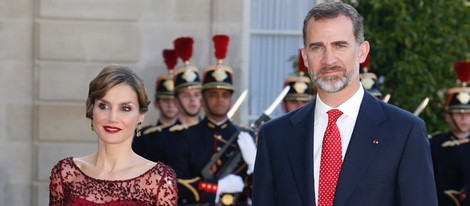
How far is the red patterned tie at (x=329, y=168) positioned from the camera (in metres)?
5.43

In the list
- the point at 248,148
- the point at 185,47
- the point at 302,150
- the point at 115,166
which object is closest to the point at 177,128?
the point at 248,148

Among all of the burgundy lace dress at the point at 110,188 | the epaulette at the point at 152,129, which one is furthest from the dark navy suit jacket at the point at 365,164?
the epaulette at the point at 152,129

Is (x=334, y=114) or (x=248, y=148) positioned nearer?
(x=334, y=114)

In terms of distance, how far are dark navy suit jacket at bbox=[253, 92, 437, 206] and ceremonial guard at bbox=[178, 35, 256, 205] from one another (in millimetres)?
4058

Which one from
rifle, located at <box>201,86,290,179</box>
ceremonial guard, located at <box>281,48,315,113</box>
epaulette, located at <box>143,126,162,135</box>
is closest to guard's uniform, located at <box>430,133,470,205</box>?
ceremonial guard, located at <box>281,48,315,113</box>

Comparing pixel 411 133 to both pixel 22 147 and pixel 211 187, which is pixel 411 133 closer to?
pixel 211 187

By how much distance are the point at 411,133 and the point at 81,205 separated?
4.52 ft

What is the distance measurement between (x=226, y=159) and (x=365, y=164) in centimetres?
456

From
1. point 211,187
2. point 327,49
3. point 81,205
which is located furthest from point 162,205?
point 211,187

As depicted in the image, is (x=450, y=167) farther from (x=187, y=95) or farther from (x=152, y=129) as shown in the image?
(x=152, y=129)

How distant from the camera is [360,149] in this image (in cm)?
543

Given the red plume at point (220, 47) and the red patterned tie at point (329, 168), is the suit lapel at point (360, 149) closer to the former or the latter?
the red patterned tie at point (329, 168)

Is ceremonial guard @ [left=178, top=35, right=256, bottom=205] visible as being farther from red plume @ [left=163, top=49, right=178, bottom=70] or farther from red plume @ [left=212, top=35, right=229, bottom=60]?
red plume @ [left=163, top=49, right=178, bottom=70]

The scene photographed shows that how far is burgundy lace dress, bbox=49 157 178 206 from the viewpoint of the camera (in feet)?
18.5
